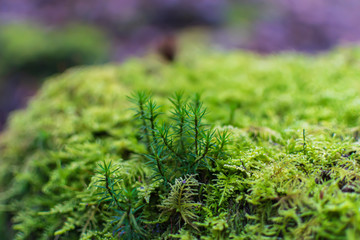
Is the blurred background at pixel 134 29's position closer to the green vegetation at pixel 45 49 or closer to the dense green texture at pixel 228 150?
the green vegetation at pixel 45 49

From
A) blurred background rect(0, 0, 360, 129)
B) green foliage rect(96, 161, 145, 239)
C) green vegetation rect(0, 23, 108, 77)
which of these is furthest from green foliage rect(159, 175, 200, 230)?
green vegetation rect(0, 23, 108, 77)

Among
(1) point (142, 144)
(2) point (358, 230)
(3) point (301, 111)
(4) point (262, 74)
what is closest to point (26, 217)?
(1) point (142, 144)

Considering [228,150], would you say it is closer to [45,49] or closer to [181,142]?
[181,142]

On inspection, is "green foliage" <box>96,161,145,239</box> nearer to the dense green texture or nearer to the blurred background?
the dense green texture

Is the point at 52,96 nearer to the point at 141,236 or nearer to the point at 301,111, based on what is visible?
the point at 141,236

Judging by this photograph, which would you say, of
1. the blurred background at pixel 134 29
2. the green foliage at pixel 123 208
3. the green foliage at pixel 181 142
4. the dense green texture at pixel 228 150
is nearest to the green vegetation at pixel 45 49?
the blurred background at pixel 134 29
